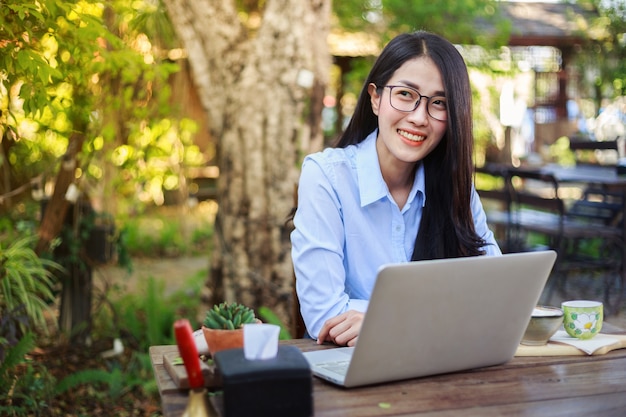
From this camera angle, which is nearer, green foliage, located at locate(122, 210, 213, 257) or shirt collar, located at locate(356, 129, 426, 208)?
shirt collar, located at locate(356, 129, 426, 208)

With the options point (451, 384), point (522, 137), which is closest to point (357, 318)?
point (451, 384)

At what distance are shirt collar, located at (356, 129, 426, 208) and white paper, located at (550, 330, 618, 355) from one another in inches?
21.0

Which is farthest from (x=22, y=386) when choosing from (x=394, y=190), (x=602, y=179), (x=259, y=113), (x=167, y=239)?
(x=167, y=239)

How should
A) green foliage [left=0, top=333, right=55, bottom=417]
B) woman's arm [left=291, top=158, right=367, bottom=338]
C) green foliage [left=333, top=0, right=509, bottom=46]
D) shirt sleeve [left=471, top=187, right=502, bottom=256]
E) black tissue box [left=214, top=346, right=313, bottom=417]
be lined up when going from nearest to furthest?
1. black tissue box [left=214, top=346, right=313, bottom=417]
2. woman's arm [left=291, top=158, right=367, bottom=338]
3. shirt sleeve [left=471, top=187, right=502, bottom=256]
4. green foliage [left=0, top=333, right=55, bottom=417]
5. green foliage [left=333, top=0, right=509, bottom=46]

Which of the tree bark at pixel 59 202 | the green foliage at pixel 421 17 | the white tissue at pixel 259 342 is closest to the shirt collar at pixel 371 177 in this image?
the white tissue at pixel 259 342

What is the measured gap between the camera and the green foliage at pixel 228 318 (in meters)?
1.48

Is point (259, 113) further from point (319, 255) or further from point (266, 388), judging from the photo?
point (266, 388)

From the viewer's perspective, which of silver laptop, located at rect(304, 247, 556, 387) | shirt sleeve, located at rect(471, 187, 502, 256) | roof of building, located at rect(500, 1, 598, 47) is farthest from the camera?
roof of building, located at rect(500, 1, 598, 47)

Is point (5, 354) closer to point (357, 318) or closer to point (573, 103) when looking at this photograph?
point (357, 318)

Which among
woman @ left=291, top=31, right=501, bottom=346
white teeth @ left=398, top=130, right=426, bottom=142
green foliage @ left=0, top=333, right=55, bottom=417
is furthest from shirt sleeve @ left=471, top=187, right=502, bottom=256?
green foliage @ left=0, top=333, right=55, bottom=417

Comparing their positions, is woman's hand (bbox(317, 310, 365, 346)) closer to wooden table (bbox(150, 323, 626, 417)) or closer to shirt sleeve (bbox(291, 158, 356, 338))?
shirt sleeve (bbox(291, 158, 356, 338))

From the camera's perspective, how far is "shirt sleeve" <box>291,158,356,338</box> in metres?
1.94

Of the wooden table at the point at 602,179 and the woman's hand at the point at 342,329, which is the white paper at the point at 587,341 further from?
the wooden table at the point at 602,179

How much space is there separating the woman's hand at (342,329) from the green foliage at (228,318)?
0.31m
